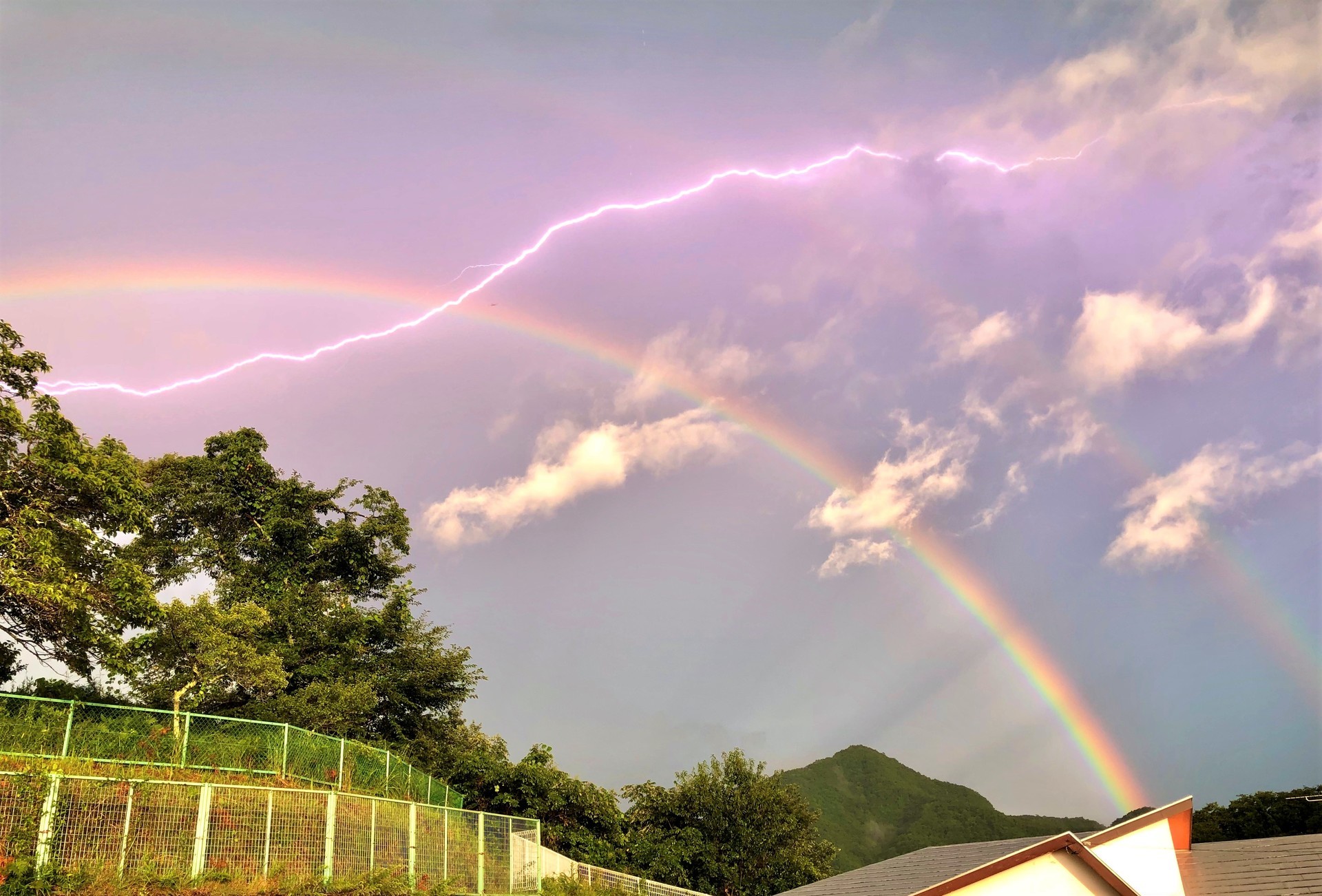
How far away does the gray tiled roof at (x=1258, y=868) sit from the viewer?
16.6 meters

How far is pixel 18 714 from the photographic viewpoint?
802 inches

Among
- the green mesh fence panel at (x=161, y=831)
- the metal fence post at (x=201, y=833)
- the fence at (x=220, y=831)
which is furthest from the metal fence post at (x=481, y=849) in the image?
the green mesh fence panel at (x=161, y=831)

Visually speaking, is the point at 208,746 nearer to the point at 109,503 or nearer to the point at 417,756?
the point at 109,503

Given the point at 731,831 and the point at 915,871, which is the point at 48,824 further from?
the point at 731,831

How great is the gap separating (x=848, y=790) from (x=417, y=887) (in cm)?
14381

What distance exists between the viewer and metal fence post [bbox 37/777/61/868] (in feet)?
49.6

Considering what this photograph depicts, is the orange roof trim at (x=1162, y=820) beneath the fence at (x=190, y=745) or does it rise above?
beneath

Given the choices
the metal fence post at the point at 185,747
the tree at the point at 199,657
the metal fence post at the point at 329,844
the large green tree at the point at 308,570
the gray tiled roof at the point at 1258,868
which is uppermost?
the large green tree at the point at 308,570

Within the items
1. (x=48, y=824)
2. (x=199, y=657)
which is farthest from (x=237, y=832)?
(x=199, y=657)

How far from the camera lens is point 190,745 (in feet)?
77.6

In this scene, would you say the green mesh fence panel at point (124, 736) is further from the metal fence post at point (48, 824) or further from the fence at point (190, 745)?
the metal fence post at point (48, 824)

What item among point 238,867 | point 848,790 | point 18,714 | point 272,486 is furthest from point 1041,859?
point 848,790

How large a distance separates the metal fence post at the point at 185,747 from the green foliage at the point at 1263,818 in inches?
2628

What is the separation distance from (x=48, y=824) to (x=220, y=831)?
330 cm
